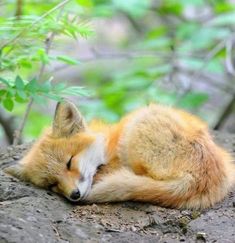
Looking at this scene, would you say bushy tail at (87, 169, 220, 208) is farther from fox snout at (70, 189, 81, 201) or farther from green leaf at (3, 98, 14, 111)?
green leaf at (3, 98, 14, 111)

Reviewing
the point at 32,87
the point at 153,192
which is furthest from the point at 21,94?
the point at 153,192

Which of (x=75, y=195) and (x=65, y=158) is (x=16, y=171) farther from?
(x=75, y=195)

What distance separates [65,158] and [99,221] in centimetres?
69

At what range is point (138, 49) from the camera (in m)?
7.01

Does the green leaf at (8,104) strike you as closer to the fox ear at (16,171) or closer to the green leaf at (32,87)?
the green leaf at (32,87)

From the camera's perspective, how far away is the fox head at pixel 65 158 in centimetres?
372

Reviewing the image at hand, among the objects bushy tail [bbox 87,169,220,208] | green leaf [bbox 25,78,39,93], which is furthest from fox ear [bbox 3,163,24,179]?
green leaf [bbox 25,78,39,93]

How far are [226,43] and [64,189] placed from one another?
3.47m

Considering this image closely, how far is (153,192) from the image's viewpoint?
3.49 meters

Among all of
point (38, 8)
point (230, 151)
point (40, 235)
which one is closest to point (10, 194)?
point (40, 235)

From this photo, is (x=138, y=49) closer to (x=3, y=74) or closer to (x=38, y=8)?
(x=38, y=8)

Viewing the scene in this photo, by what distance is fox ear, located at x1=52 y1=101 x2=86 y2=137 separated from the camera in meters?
3.96

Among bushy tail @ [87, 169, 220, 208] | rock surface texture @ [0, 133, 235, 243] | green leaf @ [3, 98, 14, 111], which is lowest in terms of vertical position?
rock surface texture @ [0, 133, 235, 243]

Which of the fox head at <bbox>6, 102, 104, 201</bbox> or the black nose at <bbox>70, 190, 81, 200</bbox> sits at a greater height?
the fox head at <bbox>6, 102, 104, 201</bbox>
